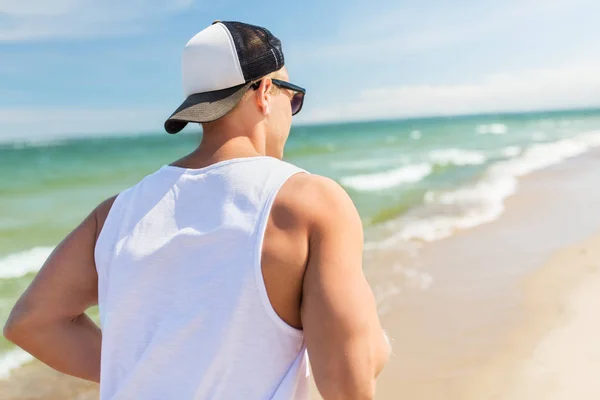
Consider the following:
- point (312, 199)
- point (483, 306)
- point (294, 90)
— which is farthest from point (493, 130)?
point (312, 199)

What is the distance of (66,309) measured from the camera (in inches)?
60.6

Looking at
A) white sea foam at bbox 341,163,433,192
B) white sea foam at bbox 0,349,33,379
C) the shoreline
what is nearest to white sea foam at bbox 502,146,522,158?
white sea foam at bbox 341,163,433,192

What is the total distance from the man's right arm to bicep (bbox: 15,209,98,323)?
567mm

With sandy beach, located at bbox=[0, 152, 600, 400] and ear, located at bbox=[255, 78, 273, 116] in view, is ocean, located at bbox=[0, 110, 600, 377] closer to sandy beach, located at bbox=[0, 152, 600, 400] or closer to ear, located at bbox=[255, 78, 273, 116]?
sandy beach, located at bbox=[0, 152, 600, 400]

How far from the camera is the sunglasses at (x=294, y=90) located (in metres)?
1.47

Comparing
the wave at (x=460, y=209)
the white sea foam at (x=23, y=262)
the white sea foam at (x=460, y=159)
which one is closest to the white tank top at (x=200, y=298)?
the wave at (x=460, y=209)

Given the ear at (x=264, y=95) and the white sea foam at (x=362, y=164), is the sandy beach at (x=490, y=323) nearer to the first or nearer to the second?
the ear at (x=264, y=95)

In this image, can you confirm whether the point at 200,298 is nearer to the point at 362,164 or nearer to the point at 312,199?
the point at 312,199

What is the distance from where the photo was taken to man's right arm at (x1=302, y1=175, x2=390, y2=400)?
46.9 inches

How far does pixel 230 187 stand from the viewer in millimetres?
1241

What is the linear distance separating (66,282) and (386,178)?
1580 centimetres

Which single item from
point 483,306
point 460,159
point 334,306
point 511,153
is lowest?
point 511,153

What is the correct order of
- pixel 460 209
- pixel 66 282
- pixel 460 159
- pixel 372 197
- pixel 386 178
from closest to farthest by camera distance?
pixel 66 282 → pixel 460 209 → pixel 372 197 → pixel 386 178 → pixel 460 159

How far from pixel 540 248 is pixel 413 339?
10.7 ft
